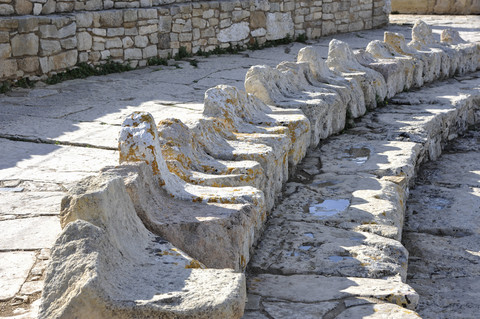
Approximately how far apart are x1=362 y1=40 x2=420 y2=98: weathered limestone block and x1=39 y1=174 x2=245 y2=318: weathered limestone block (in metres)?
4.07

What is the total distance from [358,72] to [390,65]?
0.54 m

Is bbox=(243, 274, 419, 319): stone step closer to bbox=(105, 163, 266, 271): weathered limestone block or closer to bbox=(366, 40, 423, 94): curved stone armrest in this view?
bbox=(105, 163, 266, 271): weathered limestone block

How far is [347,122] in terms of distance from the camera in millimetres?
4980

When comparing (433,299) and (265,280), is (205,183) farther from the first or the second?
(433,299)

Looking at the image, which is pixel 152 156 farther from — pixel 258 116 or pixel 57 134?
pixel 57 134

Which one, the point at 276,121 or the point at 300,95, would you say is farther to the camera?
the point at 300,95

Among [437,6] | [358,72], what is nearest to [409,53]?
[358,72]

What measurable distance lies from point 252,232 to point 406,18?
1257 cm

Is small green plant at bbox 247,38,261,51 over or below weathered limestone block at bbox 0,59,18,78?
below

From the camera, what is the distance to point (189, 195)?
8.52 feet

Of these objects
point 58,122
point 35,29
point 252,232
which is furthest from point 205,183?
point 35,29

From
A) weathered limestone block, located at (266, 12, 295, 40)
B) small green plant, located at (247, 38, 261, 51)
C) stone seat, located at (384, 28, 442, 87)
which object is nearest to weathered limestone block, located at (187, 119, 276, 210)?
stone seat, located at (384, 28, 442, 87)

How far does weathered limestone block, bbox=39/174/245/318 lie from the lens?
1781 mm

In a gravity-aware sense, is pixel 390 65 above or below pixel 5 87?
above
